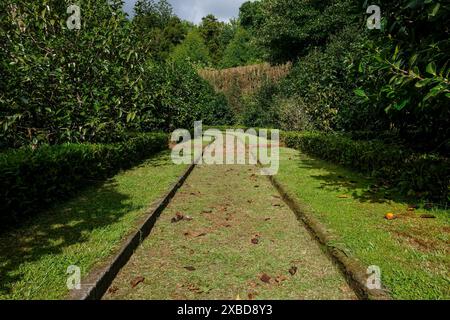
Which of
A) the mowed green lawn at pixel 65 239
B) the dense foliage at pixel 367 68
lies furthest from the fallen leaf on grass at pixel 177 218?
the dense foliage at pixel 367 68

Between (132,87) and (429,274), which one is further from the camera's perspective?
(132,87)

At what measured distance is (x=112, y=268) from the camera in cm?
324

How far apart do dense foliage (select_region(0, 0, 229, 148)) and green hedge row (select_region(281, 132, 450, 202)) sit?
21.3ft

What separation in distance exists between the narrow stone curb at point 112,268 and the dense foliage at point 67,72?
4215mm

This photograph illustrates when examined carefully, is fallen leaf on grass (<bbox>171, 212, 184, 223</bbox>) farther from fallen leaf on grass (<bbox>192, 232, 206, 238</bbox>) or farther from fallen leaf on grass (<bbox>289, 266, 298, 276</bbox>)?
fallen leaf on grass (<bbox>289, 266, 298, 276</bbox>)

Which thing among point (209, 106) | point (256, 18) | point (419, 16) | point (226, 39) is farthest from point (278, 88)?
point (226, 39)

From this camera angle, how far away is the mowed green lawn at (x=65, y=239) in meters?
2.88

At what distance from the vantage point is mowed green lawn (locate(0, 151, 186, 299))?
2883 mm

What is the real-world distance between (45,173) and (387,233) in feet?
17.9

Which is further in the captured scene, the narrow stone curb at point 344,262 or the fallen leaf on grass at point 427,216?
the fallen leaf on grass at point 427,216

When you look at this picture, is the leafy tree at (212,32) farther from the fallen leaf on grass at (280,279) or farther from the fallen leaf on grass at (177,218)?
the fallen leaf on grass at (280,279)

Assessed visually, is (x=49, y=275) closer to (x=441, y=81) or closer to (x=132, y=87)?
(x=441, y=81)

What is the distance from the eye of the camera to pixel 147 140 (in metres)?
12.6
